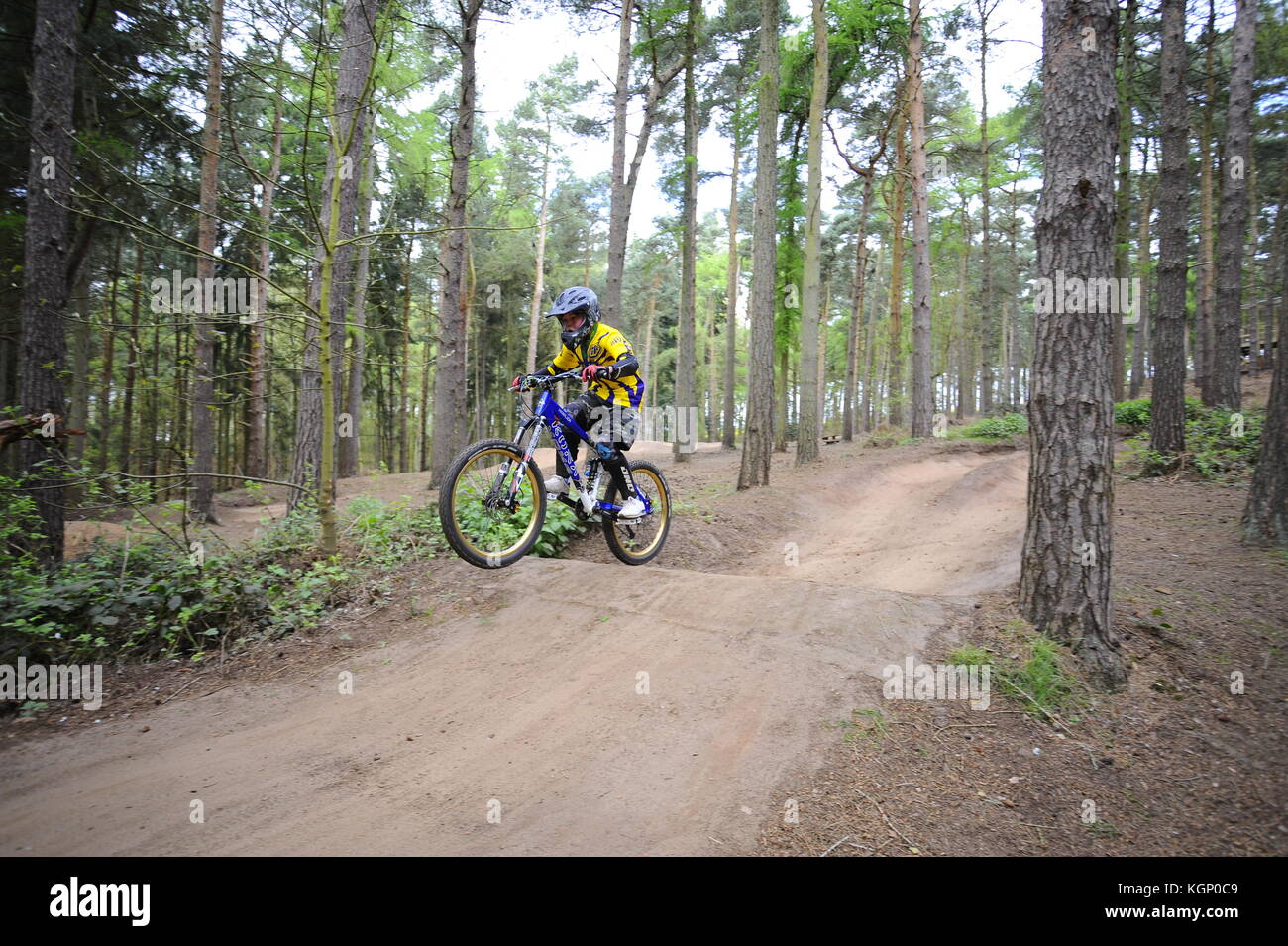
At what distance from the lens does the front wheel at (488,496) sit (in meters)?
5.15

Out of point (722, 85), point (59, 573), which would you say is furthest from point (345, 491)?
point (722, 85)

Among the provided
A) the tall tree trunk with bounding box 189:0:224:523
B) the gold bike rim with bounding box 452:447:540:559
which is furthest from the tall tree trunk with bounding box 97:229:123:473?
the gold bike rim with bounding box 452:447:540:559

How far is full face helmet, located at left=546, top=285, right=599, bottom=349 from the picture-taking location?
592 cm

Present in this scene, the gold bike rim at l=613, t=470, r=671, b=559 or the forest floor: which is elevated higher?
the gold bike rim at l=613, t=470, r=671, b=559

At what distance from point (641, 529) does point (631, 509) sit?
70.7 inches

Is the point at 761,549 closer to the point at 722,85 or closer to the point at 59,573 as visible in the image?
the point at 59,573

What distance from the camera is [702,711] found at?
4.62m

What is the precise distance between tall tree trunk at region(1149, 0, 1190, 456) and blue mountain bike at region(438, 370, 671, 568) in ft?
33.4

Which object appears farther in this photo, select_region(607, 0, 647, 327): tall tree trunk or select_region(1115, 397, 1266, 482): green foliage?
select_region(607, 0, 647, 327): tall tree trunk

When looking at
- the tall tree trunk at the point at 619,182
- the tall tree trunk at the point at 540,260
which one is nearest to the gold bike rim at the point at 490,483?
the tall tree trunk at the point at 619,182

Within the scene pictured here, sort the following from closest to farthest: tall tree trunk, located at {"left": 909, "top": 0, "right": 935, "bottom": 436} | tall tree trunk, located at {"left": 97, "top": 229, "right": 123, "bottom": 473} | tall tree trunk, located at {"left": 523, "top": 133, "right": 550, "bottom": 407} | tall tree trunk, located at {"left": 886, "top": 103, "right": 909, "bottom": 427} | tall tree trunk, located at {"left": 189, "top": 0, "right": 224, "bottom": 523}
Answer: tall tree trunk, located at {"left": 189, "top": 0, "right": 224, "bottom": 523}, tall tree trunk, located at {"left": 97, "top": 229, "right": 123, "bottom": 473}, tall tree trunk, located at {"left": 909, "top": 0, "right": 935, "bottom": 436}, tall tree trunk, located at {"left": 886, "top": 103, "right": 909, "bottom": 427}, tall tree trunk, located at {"left": 523, "top": 133, "right": 550, "bottom": 407}

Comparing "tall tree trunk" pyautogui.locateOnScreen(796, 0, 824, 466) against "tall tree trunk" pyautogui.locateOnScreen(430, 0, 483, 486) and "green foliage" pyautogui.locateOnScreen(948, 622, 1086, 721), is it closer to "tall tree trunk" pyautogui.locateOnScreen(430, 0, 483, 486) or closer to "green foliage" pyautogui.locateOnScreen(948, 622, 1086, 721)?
"tall tree trunk" pyautogui.locateOnScreen(430, 0, 483, 486)

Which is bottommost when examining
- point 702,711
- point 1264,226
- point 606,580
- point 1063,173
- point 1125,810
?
point 1125,810

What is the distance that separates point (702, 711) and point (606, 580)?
2518 millimetres
